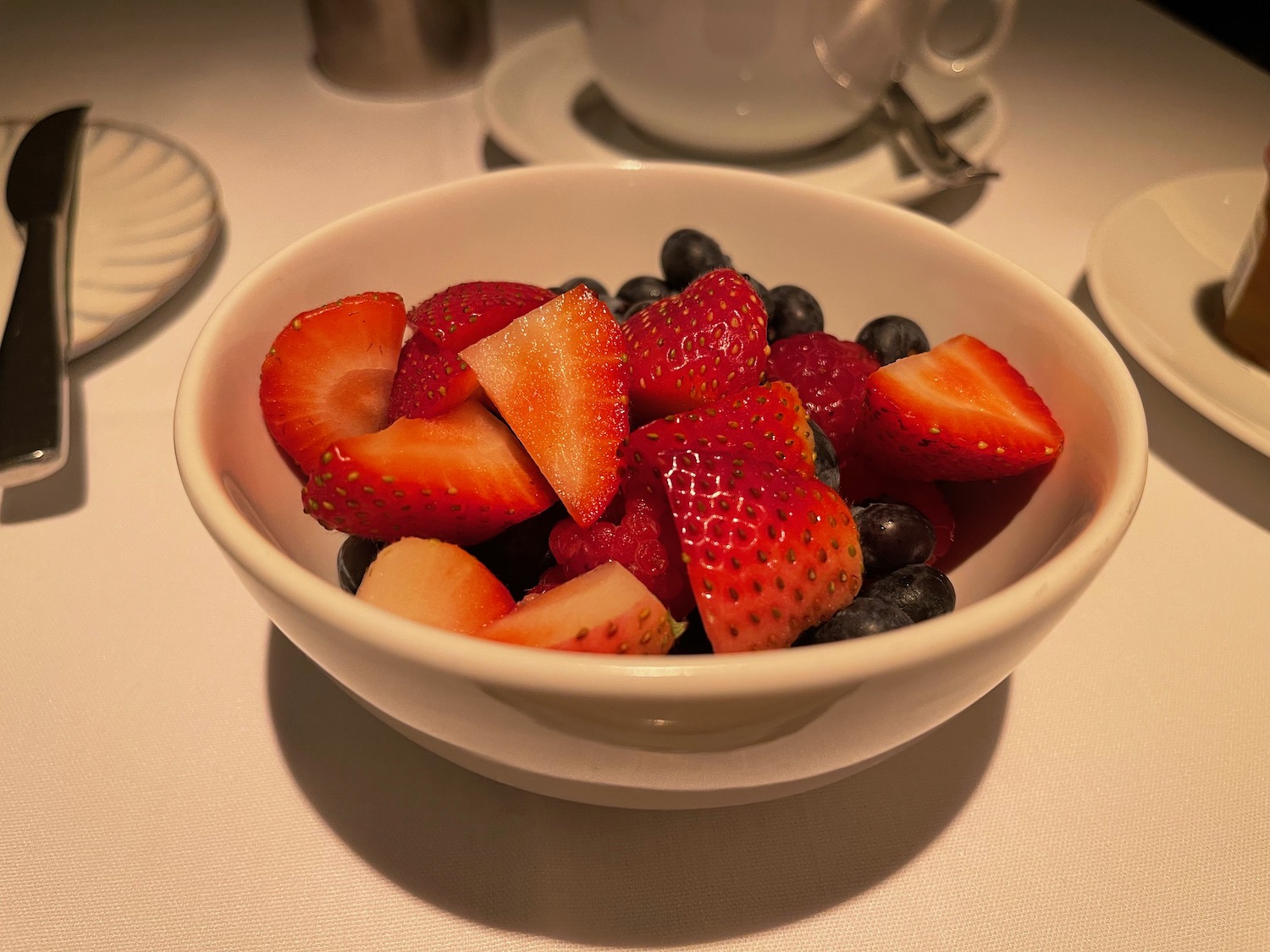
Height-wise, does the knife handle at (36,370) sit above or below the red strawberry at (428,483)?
below

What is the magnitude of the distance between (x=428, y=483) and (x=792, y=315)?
0.40 metres

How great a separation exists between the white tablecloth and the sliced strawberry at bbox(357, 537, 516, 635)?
0.16 metres

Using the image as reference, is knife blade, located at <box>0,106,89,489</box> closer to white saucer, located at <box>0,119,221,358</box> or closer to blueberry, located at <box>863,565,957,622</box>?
white saucer, located at <box>0,119,221,358</box>

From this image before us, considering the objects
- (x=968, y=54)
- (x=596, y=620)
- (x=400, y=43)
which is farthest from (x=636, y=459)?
(x=400, y=43)

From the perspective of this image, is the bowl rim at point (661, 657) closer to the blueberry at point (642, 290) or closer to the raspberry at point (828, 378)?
the raspberry at point (828, 378)

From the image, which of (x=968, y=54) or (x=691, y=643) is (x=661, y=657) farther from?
(x=968, y=54)

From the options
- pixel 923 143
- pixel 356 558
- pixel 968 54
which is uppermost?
pixel 968 54

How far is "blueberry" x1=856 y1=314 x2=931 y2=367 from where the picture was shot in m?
0.83

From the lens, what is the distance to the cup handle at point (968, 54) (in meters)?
1.35

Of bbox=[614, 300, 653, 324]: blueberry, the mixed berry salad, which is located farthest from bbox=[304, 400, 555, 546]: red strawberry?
bbox=[614, 300, 653, 324]: blueberry

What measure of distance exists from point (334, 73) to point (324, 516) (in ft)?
4.49

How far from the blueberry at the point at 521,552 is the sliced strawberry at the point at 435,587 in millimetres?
72

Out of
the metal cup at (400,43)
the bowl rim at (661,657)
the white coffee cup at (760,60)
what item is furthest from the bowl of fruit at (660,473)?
the metal cup at (400,43)

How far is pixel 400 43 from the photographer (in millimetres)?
1652
